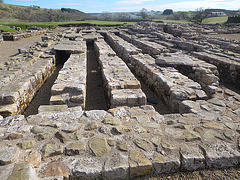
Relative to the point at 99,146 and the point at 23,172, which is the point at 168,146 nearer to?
the point at 99,146

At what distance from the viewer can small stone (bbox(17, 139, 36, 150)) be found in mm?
2094

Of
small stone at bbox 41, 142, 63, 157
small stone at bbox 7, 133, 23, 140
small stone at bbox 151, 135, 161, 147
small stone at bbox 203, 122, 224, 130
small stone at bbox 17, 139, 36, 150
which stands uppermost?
small stone at bbox 7, 133, 23, 140

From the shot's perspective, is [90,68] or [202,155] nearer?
[202,155]

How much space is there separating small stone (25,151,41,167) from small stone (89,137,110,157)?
630 mm

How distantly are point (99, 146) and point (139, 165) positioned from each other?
58 centimetres

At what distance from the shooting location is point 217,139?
243cm

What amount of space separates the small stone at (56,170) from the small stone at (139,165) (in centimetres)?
75

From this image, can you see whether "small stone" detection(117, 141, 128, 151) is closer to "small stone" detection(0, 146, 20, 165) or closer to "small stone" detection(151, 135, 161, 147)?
"small stone" detection(151, 135, 161, 147)

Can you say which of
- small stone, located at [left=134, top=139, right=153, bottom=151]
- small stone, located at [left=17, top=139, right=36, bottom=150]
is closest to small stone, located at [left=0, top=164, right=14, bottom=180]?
small stone, located at [left=17, top=139, right=36, bottom=150]

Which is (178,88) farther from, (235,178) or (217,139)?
(235,178)

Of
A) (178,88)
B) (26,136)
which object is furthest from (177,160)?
(178,88)

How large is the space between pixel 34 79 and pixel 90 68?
10.4 feet

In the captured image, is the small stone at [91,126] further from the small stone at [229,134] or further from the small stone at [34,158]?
the small stone at [229,134]

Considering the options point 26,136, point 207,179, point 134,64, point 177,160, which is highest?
point 134,64
